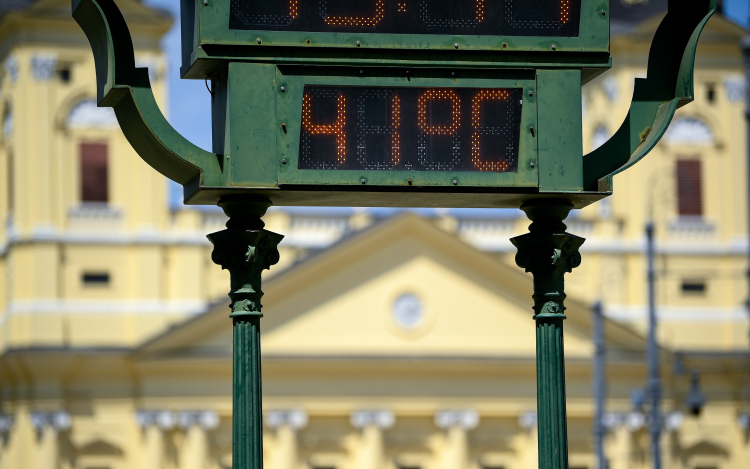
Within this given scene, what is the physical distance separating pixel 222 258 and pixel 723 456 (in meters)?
44.1

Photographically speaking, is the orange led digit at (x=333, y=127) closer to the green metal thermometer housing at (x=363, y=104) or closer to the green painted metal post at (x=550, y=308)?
the green metal thermometer housing at (x=363, y=104)

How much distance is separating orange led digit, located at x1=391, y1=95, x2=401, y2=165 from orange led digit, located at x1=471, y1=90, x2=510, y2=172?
310 mm

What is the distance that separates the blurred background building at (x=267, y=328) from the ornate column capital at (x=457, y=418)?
0.20ft

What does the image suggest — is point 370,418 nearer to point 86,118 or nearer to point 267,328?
point 267,328

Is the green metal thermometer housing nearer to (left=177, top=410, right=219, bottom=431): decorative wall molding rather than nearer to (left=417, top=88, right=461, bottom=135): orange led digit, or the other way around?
(left=417, top=88, right=461, bottom=135): orange led digit

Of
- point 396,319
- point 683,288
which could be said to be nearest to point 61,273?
point 396,319

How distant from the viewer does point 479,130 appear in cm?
722

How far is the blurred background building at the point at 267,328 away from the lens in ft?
152

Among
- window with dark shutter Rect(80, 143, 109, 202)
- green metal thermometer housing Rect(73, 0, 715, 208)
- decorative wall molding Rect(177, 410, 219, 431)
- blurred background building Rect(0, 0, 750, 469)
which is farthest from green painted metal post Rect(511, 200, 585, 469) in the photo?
window with dark shutter Rect(80, 143, 109, 202)

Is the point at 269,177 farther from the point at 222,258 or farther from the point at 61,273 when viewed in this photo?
the point at 61,273

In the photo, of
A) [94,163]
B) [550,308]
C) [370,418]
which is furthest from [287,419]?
[550,308]

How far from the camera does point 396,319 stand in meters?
47.2

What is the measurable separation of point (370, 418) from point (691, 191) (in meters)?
11.5

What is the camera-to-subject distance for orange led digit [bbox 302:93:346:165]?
7098 millimetres
